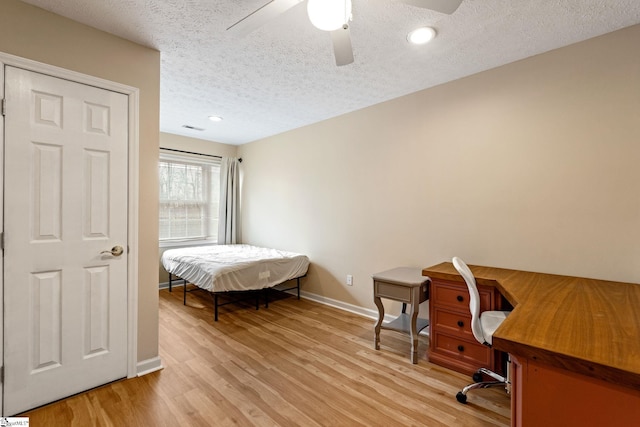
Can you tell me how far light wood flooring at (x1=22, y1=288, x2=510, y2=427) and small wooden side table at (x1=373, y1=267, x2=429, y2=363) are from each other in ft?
0.57

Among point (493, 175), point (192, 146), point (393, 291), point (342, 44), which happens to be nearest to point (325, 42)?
point (342, 44)

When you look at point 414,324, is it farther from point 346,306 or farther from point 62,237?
point 62,237

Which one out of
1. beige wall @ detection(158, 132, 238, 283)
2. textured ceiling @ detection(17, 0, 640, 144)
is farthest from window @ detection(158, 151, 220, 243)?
textured ceiling @ detection(17, 0, 640, 144)

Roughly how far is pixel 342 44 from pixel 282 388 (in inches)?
88.3

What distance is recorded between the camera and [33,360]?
1.76 meters

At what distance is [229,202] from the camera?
16.8 ft

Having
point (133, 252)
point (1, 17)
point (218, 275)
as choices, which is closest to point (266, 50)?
point (1, 17)

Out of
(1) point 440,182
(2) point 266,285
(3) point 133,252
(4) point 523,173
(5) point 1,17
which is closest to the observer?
(5) point 1,17

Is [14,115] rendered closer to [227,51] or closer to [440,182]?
[227,51]

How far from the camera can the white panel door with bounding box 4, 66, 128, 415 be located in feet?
5.58

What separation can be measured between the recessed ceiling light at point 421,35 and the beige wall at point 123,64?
192 cm

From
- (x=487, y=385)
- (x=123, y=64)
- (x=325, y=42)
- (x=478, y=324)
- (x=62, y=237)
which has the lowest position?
(x=487, y=385)

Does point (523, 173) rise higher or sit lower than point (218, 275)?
higher

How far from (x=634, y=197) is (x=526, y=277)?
0.86m
